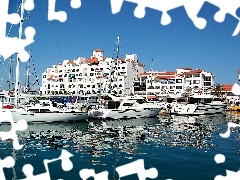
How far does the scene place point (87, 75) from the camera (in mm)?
106375

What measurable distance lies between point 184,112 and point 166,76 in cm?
4468

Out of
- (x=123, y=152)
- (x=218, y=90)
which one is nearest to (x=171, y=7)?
(x=123, y=152)

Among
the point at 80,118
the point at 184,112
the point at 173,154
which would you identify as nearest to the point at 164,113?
the point at 184,112

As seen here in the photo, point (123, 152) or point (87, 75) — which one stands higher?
point (87, 75)

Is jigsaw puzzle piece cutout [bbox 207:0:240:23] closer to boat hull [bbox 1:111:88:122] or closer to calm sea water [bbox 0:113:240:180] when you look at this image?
calm sea water [bbox 0:113:240:180]

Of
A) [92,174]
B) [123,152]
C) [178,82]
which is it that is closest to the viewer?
[92,174]

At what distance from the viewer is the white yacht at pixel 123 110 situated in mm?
41719

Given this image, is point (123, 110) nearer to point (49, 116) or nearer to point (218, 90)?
point (49, 116)

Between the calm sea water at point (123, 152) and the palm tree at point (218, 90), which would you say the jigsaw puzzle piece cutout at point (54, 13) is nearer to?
the calm sea water at point (123, 152)

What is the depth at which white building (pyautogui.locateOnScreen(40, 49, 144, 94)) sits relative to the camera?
99.8 m

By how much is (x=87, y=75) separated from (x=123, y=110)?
65.6 m

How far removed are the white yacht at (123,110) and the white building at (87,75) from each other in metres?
51.3

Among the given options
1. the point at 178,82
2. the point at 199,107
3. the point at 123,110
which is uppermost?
the point at 178,82

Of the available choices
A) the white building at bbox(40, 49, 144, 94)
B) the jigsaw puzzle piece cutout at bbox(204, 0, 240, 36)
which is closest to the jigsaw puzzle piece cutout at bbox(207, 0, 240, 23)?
the jigsaw puzzle piece cutout at bbox(204, 0, 240, 36)
